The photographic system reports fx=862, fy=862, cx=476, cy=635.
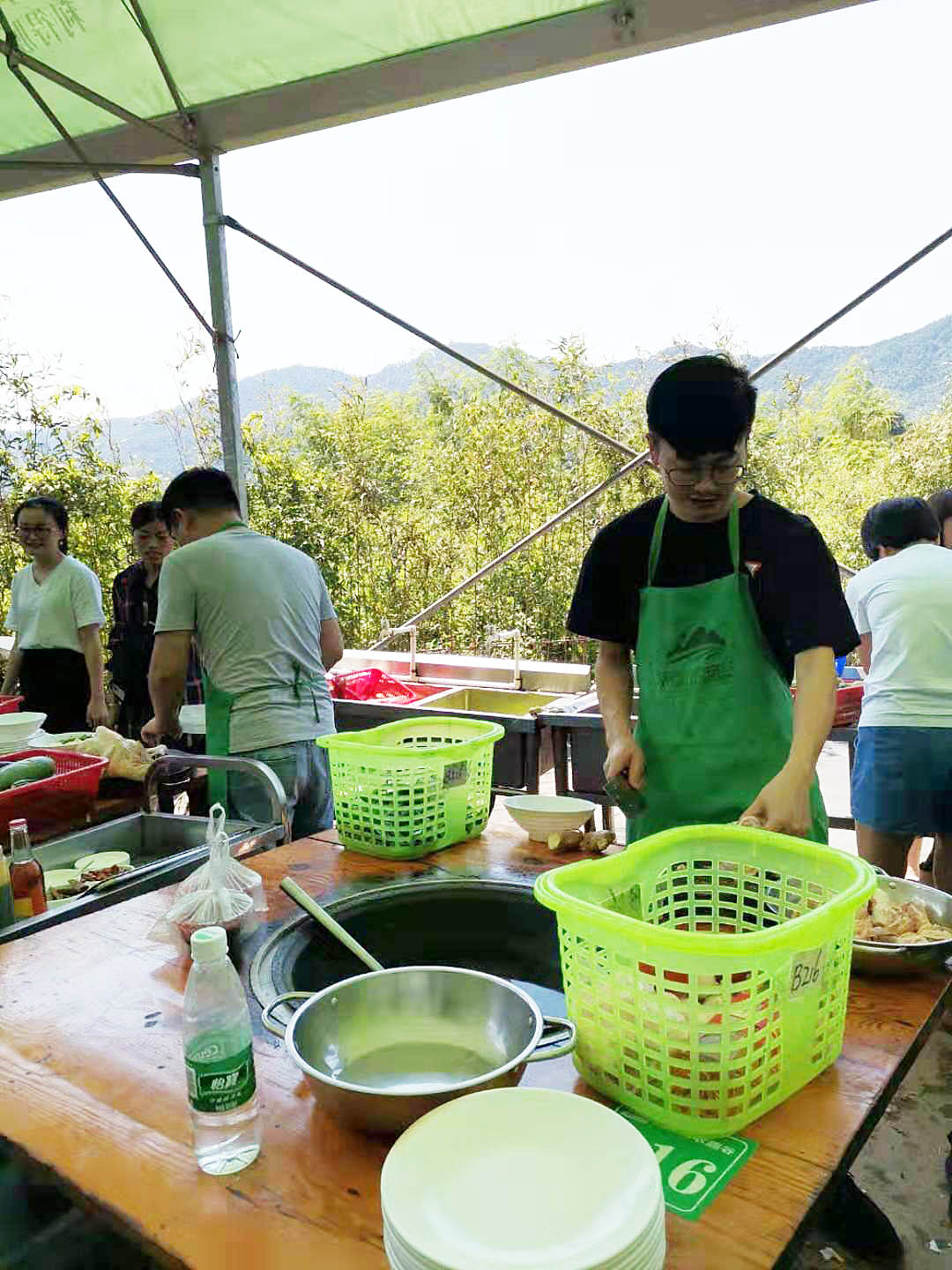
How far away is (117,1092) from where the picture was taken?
1.04 meters

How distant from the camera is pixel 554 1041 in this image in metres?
1.08

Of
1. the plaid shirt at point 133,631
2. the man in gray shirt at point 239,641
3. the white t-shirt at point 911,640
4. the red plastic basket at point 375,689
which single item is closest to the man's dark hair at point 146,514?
the plaid shirt at point 133,631

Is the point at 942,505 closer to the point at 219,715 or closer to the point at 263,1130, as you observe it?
the point at 219,715

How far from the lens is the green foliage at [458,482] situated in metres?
7.70

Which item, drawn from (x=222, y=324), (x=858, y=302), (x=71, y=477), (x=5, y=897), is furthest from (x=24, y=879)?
(x=71, y=477)

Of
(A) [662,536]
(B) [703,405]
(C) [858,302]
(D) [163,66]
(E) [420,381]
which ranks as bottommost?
(A) [662,536]

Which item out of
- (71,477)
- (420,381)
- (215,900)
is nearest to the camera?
(215,900)

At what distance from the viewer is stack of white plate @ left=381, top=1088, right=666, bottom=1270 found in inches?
26.8

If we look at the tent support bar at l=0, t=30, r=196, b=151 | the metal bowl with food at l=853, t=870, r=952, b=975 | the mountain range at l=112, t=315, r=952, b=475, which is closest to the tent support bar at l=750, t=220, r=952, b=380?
the metal bowl with food at l=853, t=870, r=952, b=975

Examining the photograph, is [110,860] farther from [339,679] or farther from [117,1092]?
[339,679]

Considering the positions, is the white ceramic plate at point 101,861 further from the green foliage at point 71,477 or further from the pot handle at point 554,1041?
the green foliage at point 71,477

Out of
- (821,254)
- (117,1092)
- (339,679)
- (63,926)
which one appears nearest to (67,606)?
(339,679)

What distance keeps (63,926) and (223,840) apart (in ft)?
1.20

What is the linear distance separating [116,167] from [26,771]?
98.3 inches
